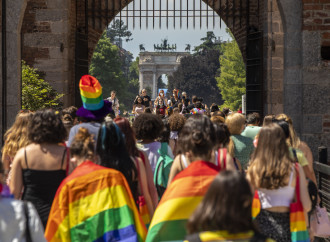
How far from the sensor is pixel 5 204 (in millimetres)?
3115

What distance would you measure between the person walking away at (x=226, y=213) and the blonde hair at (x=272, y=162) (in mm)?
1607

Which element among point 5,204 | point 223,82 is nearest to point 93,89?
point 5,204

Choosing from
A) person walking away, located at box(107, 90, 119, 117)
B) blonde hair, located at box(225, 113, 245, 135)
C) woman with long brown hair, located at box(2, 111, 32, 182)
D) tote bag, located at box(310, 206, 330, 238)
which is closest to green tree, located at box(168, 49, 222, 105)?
person walking away, located at box(107, 90, 119, 117)

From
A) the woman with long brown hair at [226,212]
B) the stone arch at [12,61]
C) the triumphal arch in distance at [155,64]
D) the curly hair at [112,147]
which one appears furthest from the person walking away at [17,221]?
the triumphal arch in distance at [155,64]

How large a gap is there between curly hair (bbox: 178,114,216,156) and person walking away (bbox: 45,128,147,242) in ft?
1.69

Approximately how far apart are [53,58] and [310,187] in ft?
31.1

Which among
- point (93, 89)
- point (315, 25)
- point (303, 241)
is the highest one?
point (315, 25)

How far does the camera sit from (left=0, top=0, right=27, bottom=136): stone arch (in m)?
9.83

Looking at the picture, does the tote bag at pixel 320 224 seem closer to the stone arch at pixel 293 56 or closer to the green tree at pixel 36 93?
the stone arch at pixel 293 56

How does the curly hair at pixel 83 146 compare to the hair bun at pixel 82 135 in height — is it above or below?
below

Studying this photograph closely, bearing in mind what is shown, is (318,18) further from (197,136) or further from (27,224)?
(27,224)

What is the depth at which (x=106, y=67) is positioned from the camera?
6462 cm

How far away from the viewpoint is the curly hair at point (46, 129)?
4574mm

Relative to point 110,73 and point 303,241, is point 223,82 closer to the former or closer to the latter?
point 110,73
